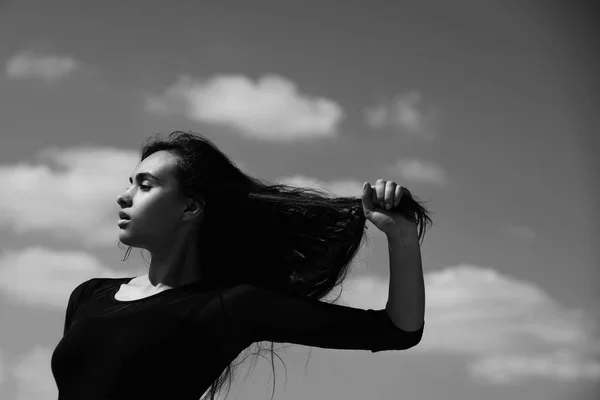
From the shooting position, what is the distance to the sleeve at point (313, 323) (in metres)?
3.91

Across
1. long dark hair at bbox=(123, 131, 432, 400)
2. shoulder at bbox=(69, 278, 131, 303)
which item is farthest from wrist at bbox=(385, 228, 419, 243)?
shoulder at bbox=(69, 278, 131, 303)

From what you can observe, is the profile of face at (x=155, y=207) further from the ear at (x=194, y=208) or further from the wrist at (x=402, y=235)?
the wrist at (x=402, y=235)

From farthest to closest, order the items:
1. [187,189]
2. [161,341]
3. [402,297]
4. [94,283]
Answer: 1. [94,283]
2. [187,189]
3. [161,341]
4. [402,297]

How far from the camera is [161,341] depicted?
4.18 m

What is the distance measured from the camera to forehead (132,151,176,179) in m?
4.57

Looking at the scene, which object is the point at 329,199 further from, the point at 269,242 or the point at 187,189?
the point at 187,189

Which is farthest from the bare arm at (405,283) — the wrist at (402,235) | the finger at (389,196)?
the finger at (389,196)

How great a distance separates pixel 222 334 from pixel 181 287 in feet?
1.30

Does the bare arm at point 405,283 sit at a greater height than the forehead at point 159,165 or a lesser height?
lesser

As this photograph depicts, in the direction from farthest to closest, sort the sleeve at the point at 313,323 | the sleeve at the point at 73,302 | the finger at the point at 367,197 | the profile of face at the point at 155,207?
1. the sleeve at the point at 73,302
2. the profile of face at the point at 155,207
3. the finger at the point at 367,197
4. the sleeve at the point at 313,323

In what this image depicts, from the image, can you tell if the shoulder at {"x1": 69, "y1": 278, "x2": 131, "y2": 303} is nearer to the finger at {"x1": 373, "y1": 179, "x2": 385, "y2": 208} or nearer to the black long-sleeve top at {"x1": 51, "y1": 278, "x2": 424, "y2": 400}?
the black long-sleeve top at {"x1": 51, "y1": 278, "x2": 424, "y2": 400}

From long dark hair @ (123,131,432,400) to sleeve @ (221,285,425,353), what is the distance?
492 millimetres

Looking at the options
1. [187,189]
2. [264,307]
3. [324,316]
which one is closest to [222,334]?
[264,307]

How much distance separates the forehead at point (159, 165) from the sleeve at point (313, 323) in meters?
0.84
